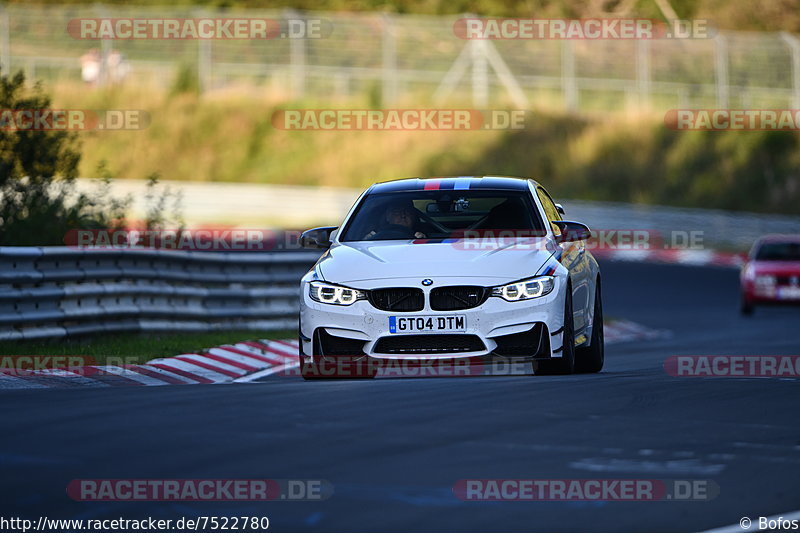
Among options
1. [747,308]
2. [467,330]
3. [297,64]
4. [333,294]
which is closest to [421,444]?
[467,330]

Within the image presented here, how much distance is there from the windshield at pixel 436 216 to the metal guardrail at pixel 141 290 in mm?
3317

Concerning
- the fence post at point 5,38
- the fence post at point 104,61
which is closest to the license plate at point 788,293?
the fence post at point 5,38

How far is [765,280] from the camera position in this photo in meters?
26.0

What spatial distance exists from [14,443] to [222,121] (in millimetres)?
47462

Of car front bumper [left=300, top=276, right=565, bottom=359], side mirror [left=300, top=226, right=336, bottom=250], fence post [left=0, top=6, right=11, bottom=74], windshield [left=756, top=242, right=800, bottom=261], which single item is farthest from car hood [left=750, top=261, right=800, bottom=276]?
fence post [left=0, top=6, right=11, bottom=74]

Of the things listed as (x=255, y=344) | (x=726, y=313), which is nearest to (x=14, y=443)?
(x=255, y=344)

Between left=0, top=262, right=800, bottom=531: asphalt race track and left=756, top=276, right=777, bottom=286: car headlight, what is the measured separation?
50.5 ft

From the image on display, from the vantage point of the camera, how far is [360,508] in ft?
19.9

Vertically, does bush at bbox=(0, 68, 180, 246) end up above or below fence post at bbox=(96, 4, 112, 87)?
below

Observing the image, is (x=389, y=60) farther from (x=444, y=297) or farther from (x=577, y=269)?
(x=444, y=297)

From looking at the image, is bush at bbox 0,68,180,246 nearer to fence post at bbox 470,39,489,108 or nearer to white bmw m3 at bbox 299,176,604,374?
white bmw m3 at bbox 299,176,604,374

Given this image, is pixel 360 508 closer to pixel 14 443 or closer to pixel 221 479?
pixel 221 479

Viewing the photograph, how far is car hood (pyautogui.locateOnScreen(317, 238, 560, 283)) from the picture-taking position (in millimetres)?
→ 10891

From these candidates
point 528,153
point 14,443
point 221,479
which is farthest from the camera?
point 528,153
